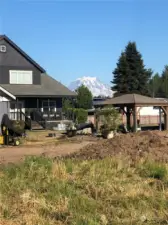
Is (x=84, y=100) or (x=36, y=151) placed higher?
(x=84, y=100)

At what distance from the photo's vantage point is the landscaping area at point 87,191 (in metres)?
7.07

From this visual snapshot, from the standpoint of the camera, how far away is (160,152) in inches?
554

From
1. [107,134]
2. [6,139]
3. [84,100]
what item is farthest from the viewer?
[84,100]

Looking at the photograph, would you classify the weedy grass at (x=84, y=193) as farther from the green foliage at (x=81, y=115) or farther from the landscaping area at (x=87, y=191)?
the green foliage at (x=81, y=115)

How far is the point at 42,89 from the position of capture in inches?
1598

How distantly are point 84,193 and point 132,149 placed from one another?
20.2 feet

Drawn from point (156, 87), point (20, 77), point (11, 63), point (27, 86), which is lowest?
point (27, 86)

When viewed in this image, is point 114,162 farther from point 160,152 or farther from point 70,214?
point 70,214

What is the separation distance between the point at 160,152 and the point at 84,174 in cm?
448

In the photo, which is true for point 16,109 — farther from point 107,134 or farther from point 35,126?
point 107,134

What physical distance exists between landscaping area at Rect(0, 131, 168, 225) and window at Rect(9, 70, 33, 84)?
2822 cm

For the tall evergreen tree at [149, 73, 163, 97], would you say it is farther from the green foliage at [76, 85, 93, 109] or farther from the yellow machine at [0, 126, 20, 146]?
the yellow machine at [0, 126, 20, 146]

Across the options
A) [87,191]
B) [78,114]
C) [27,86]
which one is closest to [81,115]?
[78,114]

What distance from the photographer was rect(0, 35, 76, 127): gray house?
128ft
